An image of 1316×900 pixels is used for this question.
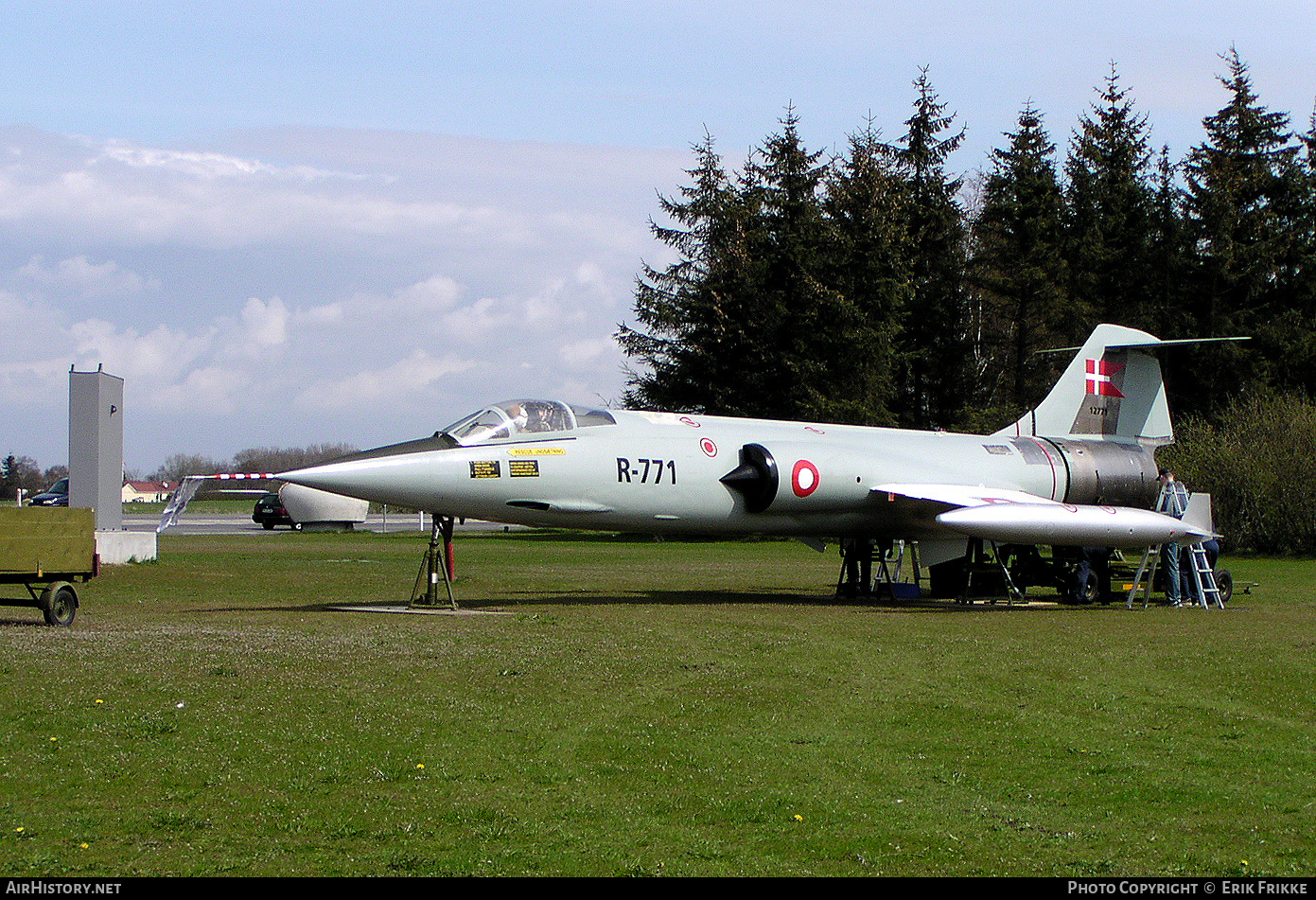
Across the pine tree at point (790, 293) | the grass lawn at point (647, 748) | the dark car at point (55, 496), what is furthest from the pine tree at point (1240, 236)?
the dark car at point (55, 496)

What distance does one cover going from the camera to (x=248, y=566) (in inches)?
1003

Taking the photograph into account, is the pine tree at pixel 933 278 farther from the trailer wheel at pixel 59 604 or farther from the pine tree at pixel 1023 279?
the trailer wheel at pixel 59 604

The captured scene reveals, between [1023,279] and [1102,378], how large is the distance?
26.3 metres

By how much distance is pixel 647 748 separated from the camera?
7.74 meters

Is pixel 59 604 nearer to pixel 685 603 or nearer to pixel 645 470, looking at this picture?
pixel 645 470

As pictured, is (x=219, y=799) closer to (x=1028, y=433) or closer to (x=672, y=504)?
(x=672, y=504)

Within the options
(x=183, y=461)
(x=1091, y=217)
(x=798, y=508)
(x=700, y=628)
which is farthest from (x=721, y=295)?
(x=183, y=461)

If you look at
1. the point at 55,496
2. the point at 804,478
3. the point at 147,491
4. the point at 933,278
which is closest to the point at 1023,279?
the point at 933,278

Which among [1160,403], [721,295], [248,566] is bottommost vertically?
[248,566]

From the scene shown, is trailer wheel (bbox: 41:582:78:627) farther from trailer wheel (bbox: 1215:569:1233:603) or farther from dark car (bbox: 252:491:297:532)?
dark car (bbox: 252:491:297:532)

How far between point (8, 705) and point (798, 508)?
38.2 ft

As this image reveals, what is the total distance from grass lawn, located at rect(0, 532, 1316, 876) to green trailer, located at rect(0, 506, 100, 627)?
0.51 m

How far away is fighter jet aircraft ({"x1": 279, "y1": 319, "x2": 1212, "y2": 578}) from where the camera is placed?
51.4 feet

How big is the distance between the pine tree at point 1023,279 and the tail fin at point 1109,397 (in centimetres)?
2440
